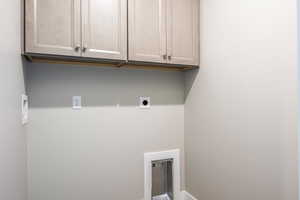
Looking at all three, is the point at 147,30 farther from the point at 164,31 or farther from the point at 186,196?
the point at 186,196

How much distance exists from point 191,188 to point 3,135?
1979 mm

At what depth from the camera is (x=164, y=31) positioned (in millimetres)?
1820

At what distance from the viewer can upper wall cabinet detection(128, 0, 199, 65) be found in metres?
1.72

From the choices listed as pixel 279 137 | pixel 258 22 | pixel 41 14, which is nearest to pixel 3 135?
pixel 41 14

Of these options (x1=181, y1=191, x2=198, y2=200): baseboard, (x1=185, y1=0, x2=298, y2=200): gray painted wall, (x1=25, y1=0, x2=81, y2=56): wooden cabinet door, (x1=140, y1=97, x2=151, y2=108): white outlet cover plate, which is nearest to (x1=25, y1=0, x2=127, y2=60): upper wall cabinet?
(x1=25, y1=0, x2=81, y2=56): wooden cabinet door

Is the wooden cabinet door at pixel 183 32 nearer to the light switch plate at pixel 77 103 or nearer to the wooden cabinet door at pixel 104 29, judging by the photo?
the wooden cabinet door at pixel 104 29

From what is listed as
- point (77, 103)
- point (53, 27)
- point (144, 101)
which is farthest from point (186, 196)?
point (53, 27)

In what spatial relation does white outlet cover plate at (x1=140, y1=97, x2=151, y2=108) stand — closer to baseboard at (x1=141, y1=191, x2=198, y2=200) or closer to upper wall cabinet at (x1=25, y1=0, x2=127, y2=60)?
upper wall cabinet at (x1=25, y1=0, x2=127, y2=60)

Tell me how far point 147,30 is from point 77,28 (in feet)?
2.02

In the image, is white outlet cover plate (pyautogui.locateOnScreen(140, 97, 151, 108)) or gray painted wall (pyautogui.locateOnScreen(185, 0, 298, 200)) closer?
gray painted wall (pyautogui.locateOnScreen(185, 0, 298, 200))

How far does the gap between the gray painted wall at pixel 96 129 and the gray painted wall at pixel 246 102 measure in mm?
370

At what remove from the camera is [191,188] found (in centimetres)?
222

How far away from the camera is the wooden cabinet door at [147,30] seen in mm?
1709

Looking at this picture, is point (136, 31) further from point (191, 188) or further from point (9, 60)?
point (191, 188)
